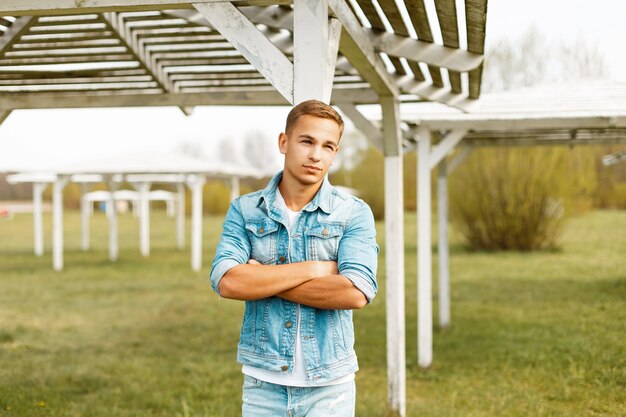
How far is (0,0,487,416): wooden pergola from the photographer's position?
370cm

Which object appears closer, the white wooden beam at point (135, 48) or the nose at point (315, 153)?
the nose at point (315, 153)

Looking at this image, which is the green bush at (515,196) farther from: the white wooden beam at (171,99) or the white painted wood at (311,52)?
the white painted wood at (311,52)

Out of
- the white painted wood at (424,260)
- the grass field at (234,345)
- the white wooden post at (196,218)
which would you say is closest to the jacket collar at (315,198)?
the grass field at (234,345)

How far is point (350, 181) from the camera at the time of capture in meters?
42.4

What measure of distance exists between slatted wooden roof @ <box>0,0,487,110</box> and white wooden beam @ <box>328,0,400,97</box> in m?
0.04

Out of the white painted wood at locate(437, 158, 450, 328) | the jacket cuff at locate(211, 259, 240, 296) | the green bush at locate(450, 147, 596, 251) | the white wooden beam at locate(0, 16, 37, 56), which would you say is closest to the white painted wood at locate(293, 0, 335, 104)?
the jacket cuff at locate(211, 259, 240, 296)

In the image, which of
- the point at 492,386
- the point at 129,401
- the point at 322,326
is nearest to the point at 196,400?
the point at 129,401

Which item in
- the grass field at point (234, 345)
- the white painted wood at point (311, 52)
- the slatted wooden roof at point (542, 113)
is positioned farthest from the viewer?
the slatted wooden roof at point (542, 113)

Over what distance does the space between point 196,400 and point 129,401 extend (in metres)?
0.55

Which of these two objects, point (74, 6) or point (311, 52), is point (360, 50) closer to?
point (311, 52)

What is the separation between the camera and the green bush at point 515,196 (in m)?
20.5

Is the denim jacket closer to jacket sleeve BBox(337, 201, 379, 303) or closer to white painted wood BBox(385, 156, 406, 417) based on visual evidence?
jacket sleeve BBox(337, 201, 379, 303)

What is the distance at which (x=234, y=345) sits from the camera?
9875 mm

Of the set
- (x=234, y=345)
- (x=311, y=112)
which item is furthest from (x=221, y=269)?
(x=234, y=345)
